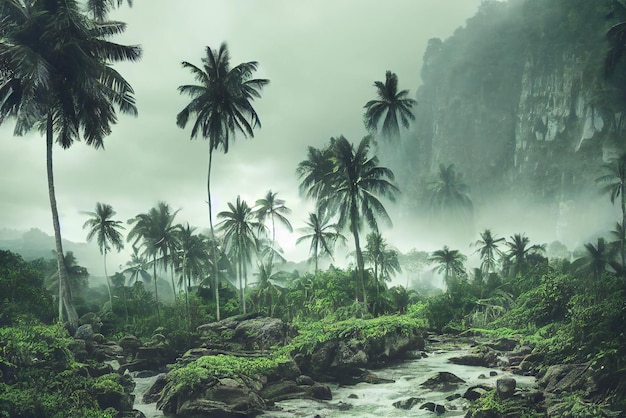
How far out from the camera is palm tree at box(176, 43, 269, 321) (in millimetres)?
33219

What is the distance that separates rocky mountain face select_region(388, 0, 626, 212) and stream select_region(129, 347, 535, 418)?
178 feet

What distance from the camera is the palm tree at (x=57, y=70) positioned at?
1920 cm

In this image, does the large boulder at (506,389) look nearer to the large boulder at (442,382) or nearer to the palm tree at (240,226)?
the large boulder at (442,382)

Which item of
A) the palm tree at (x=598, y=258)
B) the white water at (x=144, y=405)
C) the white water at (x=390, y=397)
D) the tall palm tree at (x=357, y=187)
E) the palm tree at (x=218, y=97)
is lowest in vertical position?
the white water at (x=390, y=397)

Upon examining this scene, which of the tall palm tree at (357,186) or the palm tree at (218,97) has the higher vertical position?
the palm tree at (218,97)

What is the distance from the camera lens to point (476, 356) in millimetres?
22125

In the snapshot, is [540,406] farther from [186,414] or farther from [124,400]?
[124,400]

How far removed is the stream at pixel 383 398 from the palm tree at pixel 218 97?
17.0 meters

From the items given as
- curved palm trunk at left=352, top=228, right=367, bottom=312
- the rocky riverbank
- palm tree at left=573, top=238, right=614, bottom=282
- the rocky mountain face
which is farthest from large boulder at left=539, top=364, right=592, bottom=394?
the rocky mountain face

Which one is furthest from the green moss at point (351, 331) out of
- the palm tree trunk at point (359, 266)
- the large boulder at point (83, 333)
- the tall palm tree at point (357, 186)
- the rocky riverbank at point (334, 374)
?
the tall palm tree at point (357, 186)

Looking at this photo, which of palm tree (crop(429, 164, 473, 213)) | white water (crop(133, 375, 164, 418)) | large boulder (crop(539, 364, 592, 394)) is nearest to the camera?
large boulder (crop(539, 364, 592, 394))

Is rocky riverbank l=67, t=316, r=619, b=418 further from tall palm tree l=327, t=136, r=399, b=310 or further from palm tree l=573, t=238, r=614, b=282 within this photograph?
palm tree l=573, t=238, r=614, b=282

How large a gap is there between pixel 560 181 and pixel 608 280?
283ft

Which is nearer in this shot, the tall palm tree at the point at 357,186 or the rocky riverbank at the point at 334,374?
the rocky riverbank at the point at 334,374
